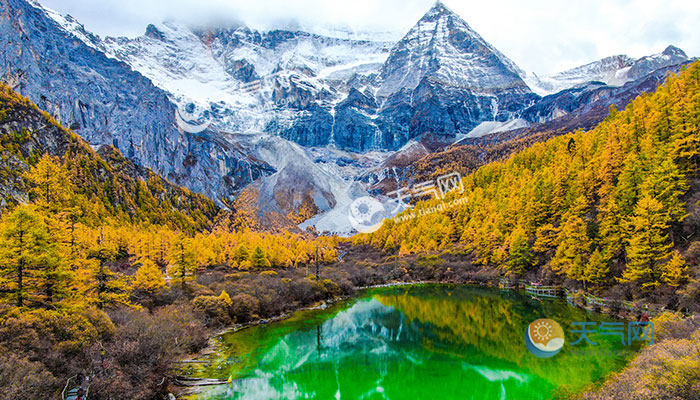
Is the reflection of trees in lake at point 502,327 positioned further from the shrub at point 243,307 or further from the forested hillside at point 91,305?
the shrub at point 243,307

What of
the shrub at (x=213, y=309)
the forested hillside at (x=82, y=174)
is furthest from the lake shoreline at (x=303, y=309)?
Answer: the forested hillside at (x=82, y=174)

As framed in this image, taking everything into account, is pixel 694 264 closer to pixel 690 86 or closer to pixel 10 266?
pixel 690 86

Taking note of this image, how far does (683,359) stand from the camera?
11.7m

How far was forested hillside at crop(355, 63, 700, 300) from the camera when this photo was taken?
26500mm

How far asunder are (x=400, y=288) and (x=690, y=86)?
44767 millimetres

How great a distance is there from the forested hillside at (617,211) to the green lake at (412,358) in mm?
5588

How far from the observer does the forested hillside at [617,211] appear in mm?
26500

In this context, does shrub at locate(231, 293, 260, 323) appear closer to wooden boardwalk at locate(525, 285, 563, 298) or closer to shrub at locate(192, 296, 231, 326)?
shrub at locate(192, 296, 231, 326)

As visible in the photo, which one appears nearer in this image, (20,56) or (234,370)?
(234,370)

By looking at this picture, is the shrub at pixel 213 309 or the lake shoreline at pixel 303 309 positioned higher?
the shrub at pixel 213 309

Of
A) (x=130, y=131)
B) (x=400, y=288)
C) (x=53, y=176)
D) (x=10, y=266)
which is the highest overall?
(x=130, y=131)

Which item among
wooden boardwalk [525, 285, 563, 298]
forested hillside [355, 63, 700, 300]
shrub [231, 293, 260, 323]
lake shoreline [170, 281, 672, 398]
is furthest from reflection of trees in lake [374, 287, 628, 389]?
shrub [231, 293, 260, 323]

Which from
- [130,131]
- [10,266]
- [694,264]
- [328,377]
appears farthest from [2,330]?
[130,131]

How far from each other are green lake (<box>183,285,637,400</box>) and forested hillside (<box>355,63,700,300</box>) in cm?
559
